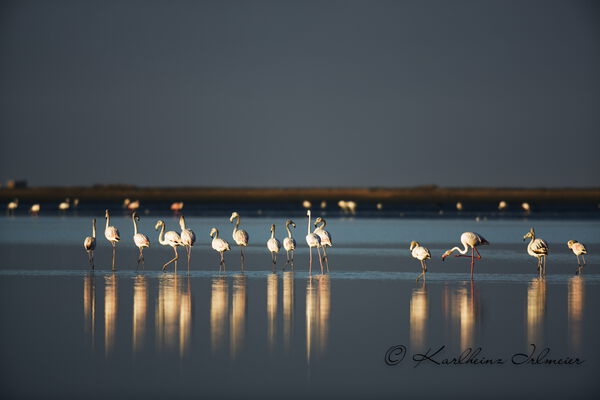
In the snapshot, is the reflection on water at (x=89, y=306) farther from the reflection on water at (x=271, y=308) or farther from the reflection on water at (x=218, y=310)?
the reflection on water at (x=271, y=308)

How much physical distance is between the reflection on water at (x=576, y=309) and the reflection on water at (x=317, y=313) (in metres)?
3.15

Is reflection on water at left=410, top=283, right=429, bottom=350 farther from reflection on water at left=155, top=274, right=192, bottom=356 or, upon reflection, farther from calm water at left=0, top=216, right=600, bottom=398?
reflection on water at left=155, top=274, right=192, bottom=356

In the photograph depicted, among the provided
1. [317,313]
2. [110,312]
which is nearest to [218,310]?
[317,313]

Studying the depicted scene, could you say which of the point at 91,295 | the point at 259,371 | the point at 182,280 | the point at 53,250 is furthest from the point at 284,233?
the point at 259,371

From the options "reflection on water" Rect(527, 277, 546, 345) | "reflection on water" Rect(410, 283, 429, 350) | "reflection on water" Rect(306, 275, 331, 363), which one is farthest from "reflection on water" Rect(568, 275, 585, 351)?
"reflection on water" Rect(306, 275, 331, 363)

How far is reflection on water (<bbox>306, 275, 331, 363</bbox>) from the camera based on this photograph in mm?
12773

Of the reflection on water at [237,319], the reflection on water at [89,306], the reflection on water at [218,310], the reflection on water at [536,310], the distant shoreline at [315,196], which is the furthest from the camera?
the distant shoreline at [315,196]

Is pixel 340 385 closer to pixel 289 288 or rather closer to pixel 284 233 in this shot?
pixel 289 288

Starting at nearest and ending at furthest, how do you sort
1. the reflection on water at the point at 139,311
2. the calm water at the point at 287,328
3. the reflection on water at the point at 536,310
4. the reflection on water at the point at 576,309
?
1. the calm water at the point at 287,328
2. the reflection on water at the point at 139,311
3. the reflection on water at the point at 576,309
4. the reflection on water at the point at 536,310

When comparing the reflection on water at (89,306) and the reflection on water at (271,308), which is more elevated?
the reflection on water at (89,306)

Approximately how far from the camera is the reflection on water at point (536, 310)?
13.4 m

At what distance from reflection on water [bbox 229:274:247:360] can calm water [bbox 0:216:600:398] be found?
0.05 metres

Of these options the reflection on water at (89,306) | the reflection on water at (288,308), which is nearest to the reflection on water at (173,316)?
the reflection on water at (89,306)

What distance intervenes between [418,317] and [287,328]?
2.14 metres
